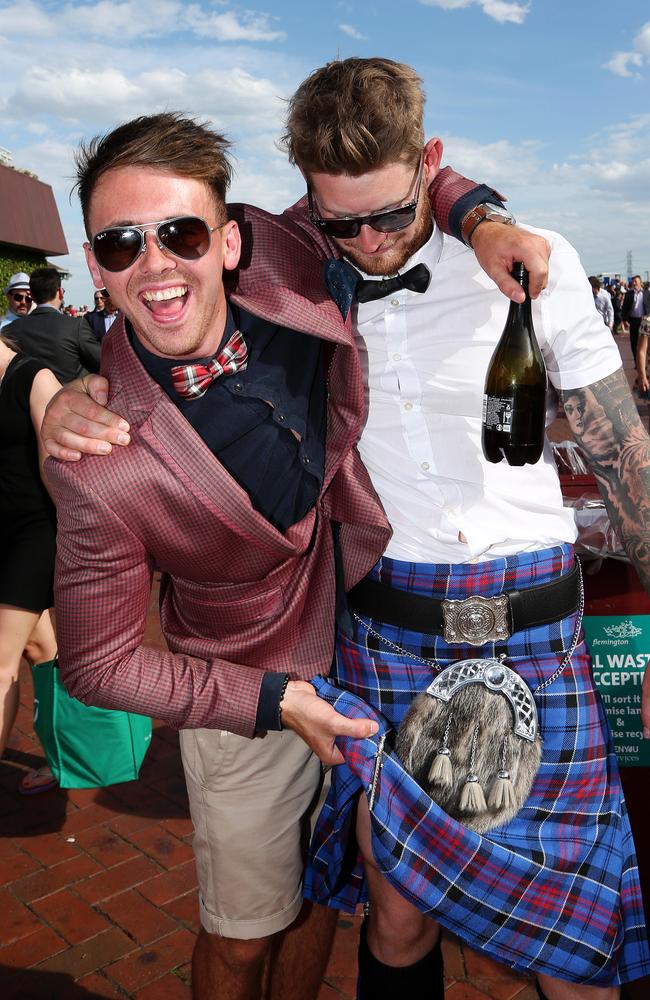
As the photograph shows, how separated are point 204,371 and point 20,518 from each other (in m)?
1.96

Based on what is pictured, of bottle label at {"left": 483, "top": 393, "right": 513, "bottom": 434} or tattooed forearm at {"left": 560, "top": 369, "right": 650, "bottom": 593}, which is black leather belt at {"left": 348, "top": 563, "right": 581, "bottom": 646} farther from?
bottle label at {"left": 483, "top": 393, "right": 513, "bottom": 434}

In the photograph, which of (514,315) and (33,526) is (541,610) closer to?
A: (514,315)

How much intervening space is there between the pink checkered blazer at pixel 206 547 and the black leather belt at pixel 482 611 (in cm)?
17

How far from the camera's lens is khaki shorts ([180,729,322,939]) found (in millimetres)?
2623

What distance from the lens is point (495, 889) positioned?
233 centimetres

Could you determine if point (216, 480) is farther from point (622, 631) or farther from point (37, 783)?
point (37, 783)

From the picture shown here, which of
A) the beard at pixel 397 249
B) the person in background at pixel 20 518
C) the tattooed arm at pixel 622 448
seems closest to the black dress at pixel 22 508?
the person in background at pixel 20 518

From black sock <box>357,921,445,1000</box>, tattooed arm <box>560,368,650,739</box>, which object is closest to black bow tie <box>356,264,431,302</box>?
tattooed arm <box>560,368,650,739</box>

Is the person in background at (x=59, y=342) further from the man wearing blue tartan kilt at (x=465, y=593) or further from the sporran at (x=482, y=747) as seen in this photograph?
the sporran at (x=482, y=747)

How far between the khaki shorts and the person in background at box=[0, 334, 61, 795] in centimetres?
139

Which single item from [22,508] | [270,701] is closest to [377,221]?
[270,701]

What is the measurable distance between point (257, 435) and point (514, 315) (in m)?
0.74

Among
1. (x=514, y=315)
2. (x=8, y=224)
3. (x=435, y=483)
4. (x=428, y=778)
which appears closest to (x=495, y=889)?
(x=428, y=778)

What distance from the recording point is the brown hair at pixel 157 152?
2.27 metres
